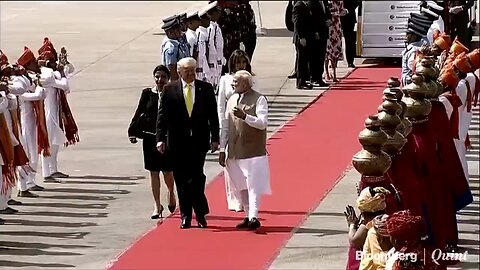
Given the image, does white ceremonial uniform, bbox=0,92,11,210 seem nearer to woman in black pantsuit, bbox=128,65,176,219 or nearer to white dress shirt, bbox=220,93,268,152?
woman in black pantsuit, bbox=128,65,176,219

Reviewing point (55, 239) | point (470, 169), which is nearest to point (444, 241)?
point (55, 239)

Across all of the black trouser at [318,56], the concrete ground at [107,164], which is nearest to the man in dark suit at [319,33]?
the black trouser at [318,56]

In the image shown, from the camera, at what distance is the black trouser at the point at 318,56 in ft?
74.7

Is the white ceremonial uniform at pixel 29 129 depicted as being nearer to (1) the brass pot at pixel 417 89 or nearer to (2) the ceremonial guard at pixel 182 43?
(2) the ceremonial guard at pixel 182 43

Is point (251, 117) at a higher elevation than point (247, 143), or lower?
higher

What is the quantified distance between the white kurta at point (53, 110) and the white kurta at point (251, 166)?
3212 mm

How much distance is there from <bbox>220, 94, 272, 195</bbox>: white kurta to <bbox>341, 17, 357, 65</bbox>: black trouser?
507 inches

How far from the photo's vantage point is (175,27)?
16.8 m

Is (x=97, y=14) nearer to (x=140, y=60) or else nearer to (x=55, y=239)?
(x=140, y=60)

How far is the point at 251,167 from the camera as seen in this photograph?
13289mm

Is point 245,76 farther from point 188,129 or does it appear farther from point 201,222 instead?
point 201,222

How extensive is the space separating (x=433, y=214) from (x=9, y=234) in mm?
4615

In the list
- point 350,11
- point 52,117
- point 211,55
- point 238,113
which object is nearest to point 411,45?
point 211,55

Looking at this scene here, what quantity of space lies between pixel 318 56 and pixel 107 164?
685cm
